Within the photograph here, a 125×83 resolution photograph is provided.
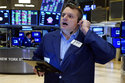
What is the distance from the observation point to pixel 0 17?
873 centimetres

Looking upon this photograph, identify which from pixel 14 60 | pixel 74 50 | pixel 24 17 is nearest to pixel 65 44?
pixel 74 50

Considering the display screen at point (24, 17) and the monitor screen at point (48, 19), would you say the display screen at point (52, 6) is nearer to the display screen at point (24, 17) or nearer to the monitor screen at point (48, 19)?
the monitor screen at point (48, 19)

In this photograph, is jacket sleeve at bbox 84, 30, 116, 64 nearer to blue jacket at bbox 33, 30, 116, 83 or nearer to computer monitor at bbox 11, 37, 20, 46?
blue jacket at bbox 33, 30, 116, 83

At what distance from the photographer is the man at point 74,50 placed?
1.82 metres

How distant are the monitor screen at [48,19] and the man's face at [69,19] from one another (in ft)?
23.0

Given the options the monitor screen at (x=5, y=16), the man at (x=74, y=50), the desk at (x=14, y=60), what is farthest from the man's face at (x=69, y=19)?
the monitor screen at (x=5, y=16)

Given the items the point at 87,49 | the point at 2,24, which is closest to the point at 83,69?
the point at 87,49

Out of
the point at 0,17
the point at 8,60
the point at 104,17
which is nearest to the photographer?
the point at 8,60

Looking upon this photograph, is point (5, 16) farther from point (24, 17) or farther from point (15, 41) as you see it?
point (15, 41)

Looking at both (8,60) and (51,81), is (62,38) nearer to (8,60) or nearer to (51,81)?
(51,81)

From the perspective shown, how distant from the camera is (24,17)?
877 centimetres

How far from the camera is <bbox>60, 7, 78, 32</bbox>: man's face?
1877 mm

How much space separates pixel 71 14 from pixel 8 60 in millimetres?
6700

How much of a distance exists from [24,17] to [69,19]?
710 centimetres
